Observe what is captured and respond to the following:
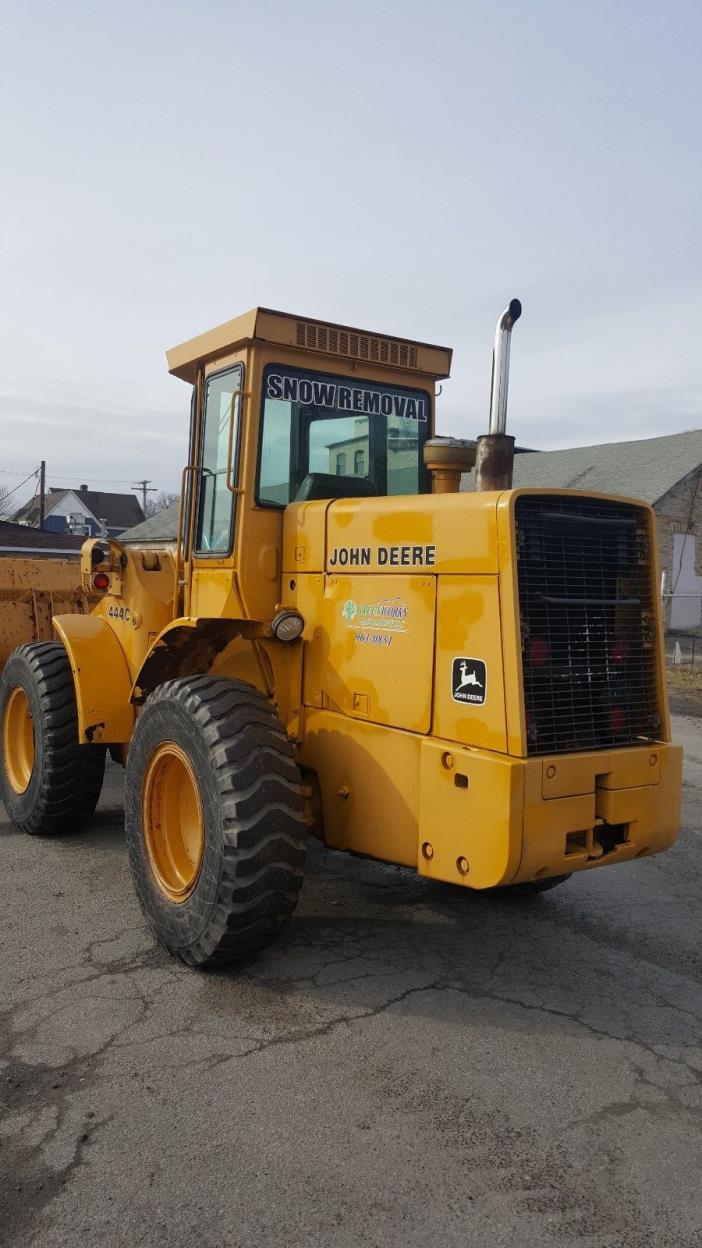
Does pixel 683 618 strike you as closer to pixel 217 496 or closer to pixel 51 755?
pixel 51 755

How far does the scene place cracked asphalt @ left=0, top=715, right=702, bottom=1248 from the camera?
2.68m

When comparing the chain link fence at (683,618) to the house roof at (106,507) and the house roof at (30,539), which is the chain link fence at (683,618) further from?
the house roof at (106,507)

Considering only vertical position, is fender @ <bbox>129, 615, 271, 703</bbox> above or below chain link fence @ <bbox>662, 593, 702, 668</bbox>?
below

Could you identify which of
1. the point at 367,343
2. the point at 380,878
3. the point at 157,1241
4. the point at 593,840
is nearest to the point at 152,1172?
the point at 157,1241

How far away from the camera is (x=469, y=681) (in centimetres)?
378

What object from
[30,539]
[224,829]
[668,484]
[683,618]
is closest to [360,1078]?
[224,829]

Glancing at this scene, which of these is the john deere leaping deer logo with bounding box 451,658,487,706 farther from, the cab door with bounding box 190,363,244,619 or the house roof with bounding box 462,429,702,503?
the house roof with bounding box 462,429,702,503

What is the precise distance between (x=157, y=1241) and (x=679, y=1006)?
2334mm

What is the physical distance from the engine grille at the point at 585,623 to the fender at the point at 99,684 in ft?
8.63

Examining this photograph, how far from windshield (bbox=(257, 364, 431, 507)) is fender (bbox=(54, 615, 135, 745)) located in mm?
1536

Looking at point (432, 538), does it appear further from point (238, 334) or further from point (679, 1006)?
point (679, 1006)

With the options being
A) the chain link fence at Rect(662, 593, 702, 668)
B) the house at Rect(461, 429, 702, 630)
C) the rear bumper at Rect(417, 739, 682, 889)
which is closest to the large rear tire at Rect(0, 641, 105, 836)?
the rear bumper at Rect(417, 739, 682, 889)

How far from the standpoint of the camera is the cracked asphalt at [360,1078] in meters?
2.68

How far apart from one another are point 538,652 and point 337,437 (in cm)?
180
